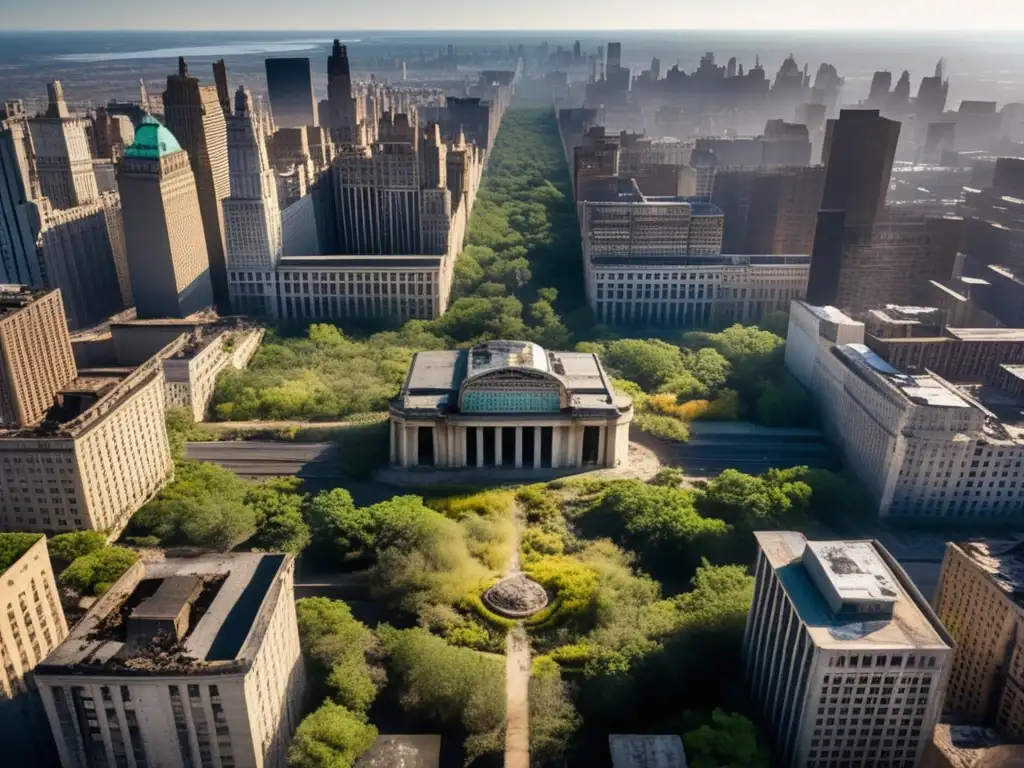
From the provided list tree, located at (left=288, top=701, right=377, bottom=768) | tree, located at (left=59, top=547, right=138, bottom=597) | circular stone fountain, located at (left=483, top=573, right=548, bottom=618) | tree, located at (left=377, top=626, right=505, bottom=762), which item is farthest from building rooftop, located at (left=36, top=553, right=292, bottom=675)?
circular stone fountain, located at (left=483, top=573, right=548, bottom=618)

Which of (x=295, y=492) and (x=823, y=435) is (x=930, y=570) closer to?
(x=823, y=435)

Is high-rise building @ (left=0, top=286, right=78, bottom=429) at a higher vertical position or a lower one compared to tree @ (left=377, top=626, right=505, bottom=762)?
higher

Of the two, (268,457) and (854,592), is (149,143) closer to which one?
(268,457)

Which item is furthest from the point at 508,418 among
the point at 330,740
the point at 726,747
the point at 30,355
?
the point at 30,355

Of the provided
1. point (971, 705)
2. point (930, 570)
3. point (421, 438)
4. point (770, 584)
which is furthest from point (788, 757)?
point (421, 438)

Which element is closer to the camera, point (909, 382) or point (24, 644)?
point (24, 644)

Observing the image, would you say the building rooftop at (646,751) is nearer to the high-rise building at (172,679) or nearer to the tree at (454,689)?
the tree at (454,689)

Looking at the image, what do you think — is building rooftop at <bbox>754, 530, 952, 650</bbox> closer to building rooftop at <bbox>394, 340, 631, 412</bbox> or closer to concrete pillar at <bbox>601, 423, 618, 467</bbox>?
concrete pillar at <bbox>601, 423, 618, 467</bbox>
